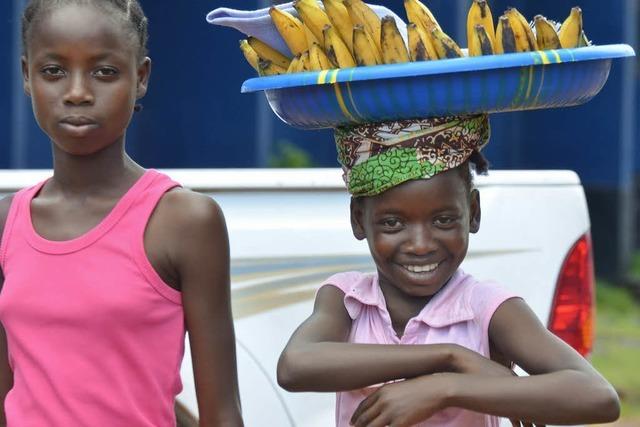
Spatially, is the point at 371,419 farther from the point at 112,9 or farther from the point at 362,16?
the point at 112,9

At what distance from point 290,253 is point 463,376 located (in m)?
1.19

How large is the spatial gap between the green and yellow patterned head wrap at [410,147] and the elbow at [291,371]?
1.18ft

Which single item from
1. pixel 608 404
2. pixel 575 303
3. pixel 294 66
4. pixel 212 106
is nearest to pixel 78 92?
pixel 294 66

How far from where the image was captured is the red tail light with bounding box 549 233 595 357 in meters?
3.69

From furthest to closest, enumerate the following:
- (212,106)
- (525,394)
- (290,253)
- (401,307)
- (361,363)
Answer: (212,106) → (290,253) → (401,307) → (361,363) → (525,394)

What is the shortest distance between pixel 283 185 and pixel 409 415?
125cm

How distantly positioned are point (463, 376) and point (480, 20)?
653 mm

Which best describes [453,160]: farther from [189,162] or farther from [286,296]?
[189,162]

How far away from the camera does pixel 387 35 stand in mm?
2346

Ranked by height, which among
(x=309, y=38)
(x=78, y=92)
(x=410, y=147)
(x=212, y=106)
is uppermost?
(x=309, y=38)

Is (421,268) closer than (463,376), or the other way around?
(463,376)

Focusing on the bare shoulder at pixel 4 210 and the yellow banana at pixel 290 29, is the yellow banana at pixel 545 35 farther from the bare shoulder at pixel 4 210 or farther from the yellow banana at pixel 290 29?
the bare shoulder at pixel 4 210

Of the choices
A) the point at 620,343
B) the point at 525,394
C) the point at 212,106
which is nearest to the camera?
the point at 525,394

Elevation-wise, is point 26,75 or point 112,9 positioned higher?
point 112,9
